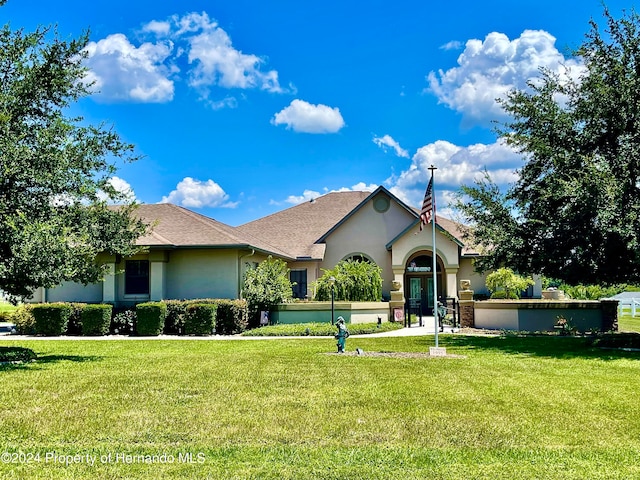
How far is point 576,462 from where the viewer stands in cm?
568

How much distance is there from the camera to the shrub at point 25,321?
71.6 feet

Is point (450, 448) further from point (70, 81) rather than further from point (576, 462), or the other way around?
point (70, 81)

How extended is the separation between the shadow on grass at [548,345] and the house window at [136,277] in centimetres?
1256

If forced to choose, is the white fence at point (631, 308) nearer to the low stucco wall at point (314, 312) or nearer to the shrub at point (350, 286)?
the shrub at point (350, 286)

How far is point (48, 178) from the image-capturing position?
12625 mm

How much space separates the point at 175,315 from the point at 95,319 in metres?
2.92

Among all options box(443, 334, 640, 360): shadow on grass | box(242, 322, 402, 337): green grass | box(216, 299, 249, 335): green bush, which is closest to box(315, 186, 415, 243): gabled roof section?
box(242, 322, 402, 337): green grass

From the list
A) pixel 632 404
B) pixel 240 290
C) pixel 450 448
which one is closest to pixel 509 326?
pixel 240 290

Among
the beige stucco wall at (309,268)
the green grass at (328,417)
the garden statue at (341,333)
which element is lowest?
the green grass at (328,417)

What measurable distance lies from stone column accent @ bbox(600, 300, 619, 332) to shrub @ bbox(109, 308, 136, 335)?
57.7 ft

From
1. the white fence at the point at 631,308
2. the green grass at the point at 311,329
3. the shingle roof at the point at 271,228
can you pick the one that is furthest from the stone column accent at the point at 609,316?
the white fence at the point at 631,308

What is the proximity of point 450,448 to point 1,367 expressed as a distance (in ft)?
33.2

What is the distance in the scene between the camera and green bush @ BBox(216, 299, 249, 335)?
21.9m

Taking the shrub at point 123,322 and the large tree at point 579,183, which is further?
the shrub at point 123,322
